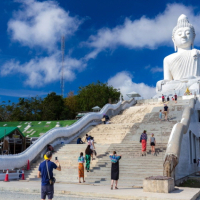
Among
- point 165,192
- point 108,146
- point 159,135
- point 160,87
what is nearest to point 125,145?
point 108,146

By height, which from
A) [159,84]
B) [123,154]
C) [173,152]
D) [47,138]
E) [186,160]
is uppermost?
[159,84]

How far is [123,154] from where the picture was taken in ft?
41.9

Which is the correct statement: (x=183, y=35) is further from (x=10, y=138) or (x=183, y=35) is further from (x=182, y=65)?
(x=10, y=138)

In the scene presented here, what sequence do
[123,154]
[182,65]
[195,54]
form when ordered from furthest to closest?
[182,65] → [195,54] → [123,154]

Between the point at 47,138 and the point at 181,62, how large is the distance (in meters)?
22.2

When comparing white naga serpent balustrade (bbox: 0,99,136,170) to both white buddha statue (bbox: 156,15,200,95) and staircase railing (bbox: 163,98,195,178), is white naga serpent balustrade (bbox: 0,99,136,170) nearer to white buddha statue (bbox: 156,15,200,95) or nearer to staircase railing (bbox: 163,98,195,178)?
staircase railing (bbox: 163,98,195,178)

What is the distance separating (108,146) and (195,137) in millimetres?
5564

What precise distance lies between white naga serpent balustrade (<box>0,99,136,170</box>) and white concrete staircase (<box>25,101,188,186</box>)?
1.72 ft

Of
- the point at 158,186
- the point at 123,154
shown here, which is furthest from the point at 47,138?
the point at 158,186

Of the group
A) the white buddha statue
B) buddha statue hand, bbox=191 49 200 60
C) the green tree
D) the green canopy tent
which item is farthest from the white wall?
the green tree

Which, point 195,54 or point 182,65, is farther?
point 182,65

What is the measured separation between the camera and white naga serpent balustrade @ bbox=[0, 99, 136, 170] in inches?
488

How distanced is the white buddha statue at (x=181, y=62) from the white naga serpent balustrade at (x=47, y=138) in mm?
9745

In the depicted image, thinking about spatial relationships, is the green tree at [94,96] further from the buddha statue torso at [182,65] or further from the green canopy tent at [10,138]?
the green canopy tent at [10,138]
